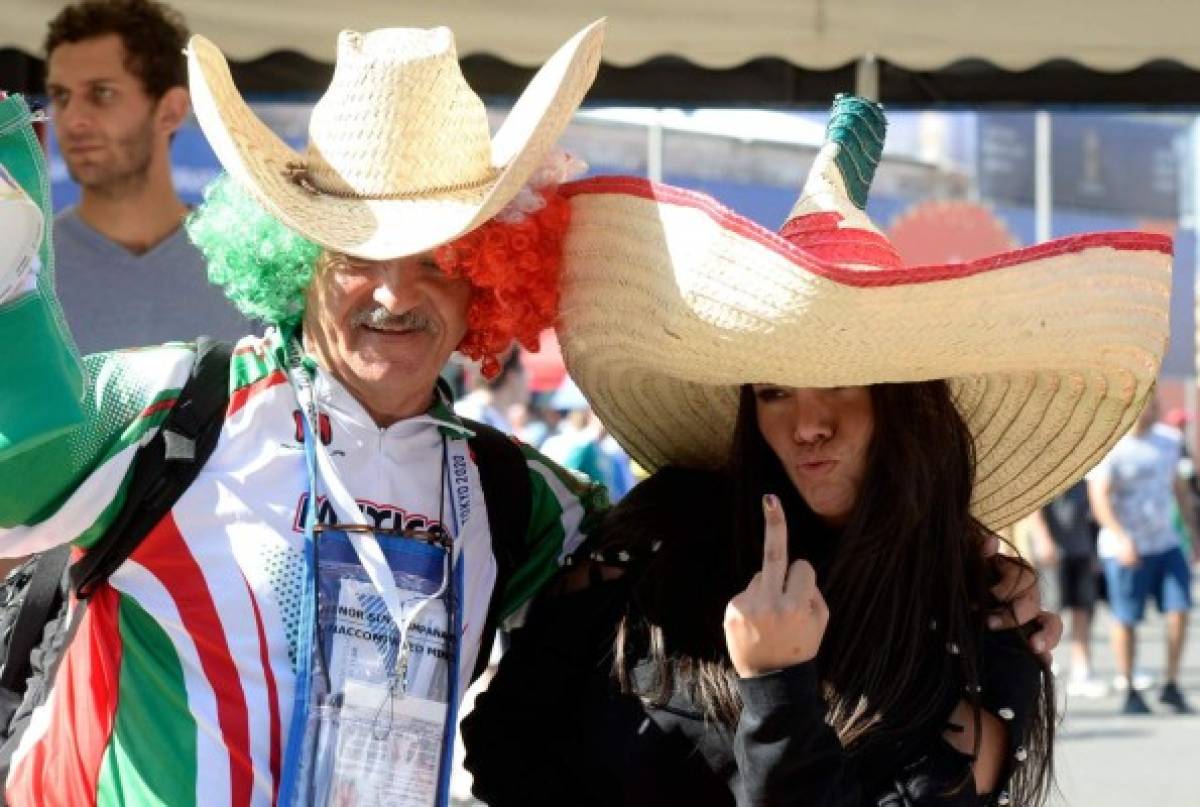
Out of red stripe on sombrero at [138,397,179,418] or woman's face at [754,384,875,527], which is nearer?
red stripe on sombrero at [138,397,179,418]

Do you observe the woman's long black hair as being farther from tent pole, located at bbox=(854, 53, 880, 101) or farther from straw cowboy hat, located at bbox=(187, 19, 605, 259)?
tent pole, located at bbox=(854, 53, 880, 101)

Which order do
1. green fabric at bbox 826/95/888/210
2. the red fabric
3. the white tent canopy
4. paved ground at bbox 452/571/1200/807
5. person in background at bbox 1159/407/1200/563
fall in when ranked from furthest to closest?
person in background at bbox 1159/407/1200/563 < paved ground at bbox 452/571/1200/807 < the white tent canopy < green fabric at bbox 826/95/888/210 < the red fabric

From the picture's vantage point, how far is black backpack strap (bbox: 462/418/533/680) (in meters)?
3.31

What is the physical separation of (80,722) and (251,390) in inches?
22.7

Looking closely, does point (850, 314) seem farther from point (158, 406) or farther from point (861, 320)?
point (158, 406)

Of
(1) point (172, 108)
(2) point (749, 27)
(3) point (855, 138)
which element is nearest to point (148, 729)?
(3) point (855, 138)

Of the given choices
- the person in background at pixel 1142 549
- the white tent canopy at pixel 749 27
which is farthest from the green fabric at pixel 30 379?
the person in background at pixel 1142 549

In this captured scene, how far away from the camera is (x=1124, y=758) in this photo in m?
9.85

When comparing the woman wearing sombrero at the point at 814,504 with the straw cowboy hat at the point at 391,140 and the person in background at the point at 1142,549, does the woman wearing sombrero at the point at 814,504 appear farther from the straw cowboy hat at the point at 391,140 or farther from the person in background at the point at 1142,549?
the person in background at the point at 1142,549

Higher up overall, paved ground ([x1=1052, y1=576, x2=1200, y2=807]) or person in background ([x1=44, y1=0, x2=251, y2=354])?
person in background ([x1=44, y1=0, x2=251, y2=354])

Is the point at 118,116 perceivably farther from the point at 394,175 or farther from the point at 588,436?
the point at 588,436

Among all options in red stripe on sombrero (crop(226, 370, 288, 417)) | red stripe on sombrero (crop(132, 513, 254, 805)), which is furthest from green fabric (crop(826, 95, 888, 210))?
red stripe on sombrero (crop(132, 513, 254, 805))

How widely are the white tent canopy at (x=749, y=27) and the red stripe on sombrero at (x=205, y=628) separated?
5.44ft

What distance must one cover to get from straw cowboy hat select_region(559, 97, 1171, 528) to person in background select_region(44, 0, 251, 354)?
4.07 ft
